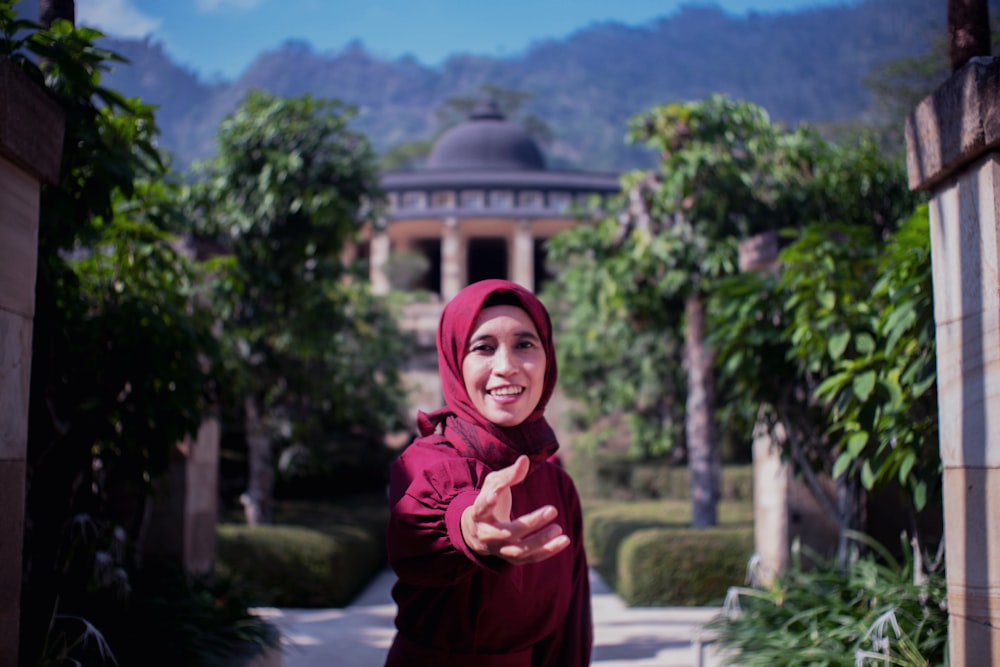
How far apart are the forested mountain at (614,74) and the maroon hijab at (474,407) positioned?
307 feet

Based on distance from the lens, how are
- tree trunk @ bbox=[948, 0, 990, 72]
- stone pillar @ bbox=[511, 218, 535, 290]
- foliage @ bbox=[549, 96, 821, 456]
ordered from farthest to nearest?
stone pillar @ bbox=[511, 218, 535, 290] < foliage @ bbox=[549, 96, 821, 456] < tree trunk @ bbox=[948, 0, 990, 72]

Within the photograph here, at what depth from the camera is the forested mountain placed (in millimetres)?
106875

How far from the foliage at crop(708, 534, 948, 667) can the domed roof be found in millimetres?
36795

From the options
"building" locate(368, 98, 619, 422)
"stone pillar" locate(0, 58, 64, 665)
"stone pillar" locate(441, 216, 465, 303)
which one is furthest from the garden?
"stone pillar" locate(441, 216, 465, 303)

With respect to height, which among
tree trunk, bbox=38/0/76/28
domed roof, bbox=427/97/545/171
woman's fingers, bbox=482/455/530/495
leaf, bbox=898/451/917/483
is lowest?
leaf, bbox=898/451/917/483

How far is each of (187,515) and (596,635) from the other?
340 cm

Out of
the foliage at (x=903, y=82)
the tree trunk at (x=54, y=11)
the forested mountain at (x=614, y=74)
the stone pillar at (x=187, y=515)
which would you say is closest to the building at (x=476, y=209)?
the foliage at (x=903, y=82)

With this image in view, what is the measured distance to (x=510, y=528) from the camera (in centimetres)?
205

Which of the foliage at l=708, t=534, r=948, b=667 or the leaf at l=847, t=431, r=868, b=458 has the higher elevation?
the leaf at l=847, t=431, r=868, b=458

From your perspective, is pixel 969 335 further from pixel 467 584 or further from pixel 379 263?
pixel 379 263

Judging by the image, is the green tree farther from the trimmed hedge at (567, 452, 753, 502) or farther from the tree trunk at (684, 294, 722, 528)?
the trimmed hedge at (567, 452, 753, 502)

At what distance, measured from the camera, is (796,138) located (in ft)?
32.7

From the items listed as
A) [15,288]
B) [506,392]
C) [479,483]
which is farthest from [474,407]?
[15,288]

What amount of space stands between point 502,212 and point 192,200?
26.9 m
